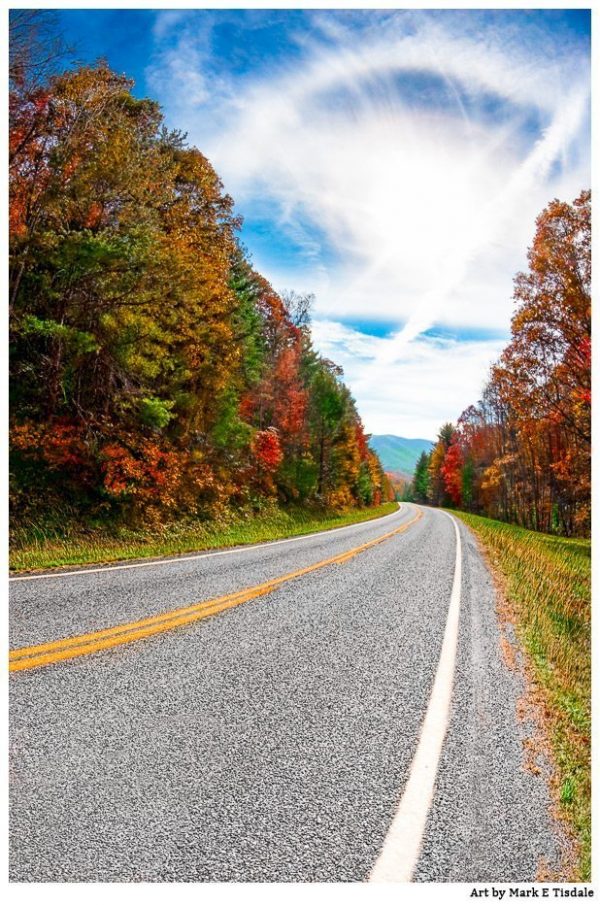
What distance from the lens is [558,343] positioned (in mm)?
11211

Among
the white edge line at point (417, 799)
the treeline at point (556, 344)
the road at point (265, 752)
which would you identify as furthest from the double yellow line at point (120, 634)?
the treeline at point (556, 344)

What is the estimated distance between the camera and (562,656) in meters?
4.57

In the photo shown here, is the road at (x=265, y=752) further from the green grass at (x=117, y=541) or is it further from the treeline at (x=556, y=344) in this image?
the treeline at (x=556, y=344)

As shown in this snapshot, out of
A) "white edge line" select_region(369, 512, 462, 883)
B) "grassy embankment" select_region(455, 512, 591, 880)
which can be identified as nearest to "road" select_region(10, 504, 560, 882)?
"white edge line" select_region(369, 512, 462, 883)

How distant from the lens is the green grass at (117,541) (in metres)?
7.66

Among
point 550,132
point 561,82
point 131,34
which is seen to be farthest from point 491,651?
point 131,34

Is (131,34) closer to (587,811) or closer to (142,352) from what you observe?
(587,811)

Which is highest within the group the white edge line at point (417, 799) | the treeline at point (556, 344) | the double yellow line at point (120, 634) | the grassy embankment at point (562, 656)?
the treeline at point (556, 344)

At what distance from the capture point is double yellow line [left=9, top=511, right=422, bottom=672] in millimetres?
3471

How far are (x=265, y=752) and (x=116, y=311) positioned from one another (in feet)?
30.8

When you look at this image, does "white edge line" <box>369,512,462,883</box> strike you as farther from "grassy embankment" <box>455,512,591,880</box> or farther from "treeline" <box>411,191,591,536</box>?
"treeline" <box>411,191,591,536</box>

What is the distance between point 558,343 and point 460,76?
29.6 feet

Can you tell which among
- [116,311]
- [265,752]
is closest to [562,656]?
→ [265,752]

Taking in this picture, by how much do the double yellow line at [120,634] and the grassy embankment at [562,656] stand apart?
296 centimetres
